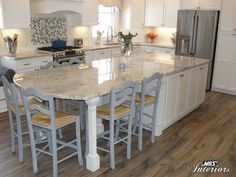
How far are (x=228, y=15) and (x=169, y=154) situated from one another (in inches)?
151

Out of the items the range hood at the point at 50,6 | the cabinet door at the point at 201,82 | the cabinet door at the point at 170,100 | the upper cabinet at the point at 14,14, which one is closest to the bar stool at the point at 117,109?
the cabinet door at the point at 170,100

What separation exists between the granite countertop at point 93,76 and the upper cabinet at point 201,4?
1.92m

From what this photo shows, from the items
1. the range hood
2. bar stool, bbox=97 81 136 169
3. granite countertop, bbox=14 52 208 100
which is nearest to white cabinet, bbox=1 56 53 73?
the range hood

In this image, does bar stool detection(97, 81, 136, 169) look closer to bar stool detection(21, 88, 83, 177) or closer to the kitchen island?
the kitchen island

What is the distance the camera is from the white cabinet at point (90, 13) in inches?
233

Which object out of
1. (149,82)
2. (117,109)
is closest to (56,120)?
(117,109)

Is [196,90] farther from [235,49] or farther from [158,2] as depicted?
[158,2]

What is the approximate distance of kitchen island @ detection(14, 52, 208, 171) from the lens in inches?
108

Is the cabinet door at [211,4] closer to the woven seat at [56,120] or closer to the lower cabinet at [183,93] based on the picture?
the lower cabinet at [183,93]

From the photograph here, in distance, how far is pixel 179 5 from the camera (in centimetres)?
640

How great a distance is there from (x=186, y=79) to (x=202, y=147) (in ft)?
3.82

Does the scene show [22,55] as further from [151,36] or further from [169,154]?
[151,36]

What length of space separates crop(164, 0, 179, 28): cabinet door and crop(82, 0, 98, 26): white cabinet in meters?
1.92

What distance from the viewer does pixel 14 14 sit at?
184 inches
